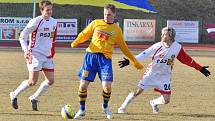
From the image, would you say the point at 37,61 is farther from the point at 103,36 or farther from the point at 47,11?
the point at 103,36

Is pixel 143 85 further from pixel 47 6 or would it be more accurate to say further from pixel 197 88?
pixel 197 88

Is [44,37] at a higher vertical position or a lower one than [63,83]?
higher

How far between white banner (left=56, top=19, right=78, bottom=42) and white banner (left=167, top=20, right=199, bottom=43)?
6.63m

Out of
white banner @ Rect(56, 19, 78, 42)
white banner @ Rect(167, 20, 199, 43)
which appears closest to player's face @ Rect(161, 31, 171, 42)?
white banner @ Rect(56, 19, 78, 42)

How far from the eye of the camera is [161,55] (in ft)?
33.3

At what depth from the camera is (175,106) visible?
11359 millimetres

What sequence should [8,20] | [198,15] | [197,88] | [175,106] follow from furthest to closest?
[198,15] → [8,20] → [197,88] → [175,106]

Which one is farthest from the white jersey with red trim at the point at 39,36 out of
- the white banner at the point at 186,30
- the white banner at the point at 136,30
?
the white banner at the point at 186,30

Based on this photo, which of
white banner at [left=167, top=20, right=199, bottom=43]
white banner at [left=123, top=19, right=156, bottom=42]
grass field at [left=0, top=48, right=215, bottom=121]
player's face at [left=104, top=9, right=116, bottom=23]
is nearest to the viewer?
player's face at [left=104, top=9, right=116, bottom=23]

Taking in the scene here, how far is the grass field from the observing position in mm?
9867

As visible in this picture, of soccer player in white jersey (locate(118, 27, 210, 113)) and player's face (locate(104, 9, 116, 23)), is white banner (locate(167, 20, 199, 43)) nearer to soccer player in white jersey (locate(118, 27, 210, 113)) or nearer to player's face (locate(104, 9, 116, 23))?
soccer player in white jersey (locate(118, 27, 210, 113))

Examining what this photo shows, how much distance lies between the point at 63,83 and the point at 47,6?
5012 mm

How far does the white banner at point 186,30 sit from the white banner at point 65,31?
261 inches

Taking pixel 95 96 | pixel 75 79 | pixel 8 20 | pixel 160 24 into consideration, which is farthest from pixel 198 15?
pixel 95 96
